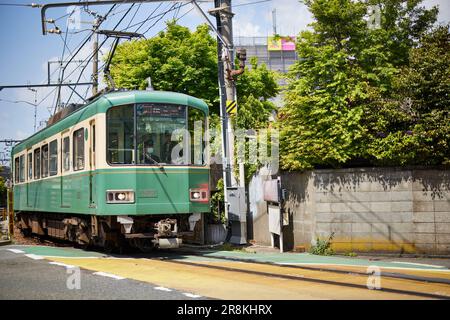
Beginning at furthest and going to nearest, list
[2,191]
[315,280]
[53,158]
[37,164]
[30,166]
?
[2,191] → [30,166] → [37,164] → [53,158] → [315,280]

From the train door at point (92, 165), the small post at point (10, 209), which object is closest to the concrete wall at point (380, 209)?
the train door at point (92, 165)

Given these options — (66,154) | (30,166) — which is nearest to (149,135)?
(66,154)

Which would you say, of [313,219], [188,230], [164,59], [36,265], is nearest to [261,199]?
[313,219]

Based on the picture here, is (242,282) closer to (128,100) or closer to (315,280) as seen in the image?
(315,280)

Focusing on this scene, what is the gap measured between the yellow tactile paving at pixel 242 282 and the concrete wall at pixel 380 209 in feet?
11.0

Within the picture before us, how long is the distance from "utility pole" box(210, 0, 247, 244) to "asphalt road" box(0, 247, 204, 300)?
20.0 ft

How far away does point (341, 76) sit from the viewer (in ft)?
46.2

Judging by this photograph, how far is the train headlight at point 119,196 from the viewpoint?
466 inches

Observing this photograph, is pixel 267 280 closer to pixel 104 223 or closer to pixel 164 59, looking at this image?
pixel 104 223

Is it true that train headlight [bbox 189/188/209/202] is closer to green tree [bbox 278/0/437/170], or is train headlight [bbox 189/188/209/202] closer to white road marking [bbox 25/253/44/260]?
green tree [bbox 278/0/437/170]

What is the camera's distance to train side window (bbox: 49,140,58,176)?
15458 mm

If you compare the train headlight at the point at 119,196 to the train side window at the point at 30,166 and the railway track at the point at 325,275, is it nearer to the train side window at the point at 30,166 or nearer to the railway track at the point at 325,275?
the railway track at the point at 325,275

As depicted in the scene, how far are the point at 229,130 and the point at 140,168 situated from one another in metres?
4.04

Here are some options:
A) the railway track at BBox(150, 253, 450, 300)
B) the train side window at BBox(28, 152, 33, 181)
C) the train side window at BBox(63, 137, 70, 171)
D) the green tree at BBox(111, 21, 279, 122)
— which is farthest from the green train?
the green tree at BBox(111, 21, 279, 122)
